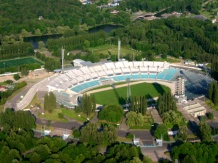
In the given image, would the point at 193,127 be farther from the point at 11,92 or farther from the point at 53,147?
the point at 11,92

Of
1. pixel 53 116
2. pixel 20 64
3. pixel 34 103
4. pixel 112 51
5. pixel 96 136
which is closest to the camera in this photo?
pixel 96 136

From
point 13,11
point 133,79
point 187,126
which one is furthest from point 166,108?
point 13,11

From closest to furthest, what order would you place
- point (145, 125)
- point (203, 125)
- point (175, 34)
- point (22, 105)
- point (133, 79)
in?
point (203, 125) → point (145, 125) → point (22, 105) → point (133, 79) → point (175, 34)

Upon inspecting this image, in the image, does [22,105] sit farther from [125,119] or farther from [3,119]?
[125,119]

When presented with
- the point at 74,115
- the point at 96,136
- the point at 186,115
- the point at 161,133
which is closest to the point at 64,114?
the point at 74,115

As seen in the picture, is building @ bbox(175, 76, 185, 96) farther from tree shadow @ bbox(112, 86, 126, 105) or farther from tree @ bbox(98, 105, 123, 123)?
tree @ bbox(98, 105, 123, 123)
